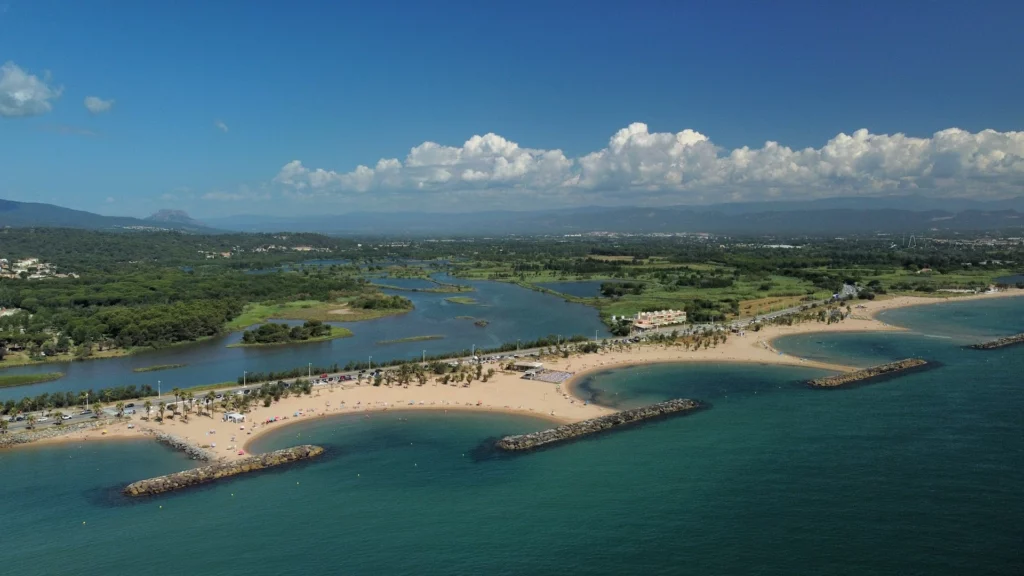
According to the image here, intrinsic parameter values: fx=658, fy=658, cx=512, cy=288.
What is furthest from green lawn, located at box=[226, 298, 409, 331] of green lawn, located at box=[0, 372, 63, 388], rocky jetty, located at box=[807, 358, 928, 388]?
rocky jetty, located at box=[807, 358, 928, 388]

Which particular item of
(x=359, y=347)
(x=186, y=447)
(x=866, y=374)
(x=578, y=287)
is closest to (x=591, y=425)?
(x=186, y=447)

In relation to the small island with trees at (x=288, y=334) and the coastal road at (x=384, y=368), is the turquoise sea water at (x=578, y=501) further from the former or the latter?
the small island with trees at (x=288, y=334)

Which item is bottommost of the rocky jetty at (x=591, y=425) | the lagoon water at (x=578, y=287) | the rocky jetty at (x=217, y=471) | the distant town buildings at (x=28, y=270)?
the rocky jetty at (x=217, y=471)

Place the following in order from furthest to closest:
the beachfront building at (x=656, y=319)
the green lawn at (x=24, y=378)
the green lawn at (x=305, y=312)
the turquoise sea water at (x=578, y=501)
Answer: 1. the green lawn at (x=305, y=312)
2. the beachfront building at (x=656, y=319)
3. the green lawn at (x=24, y=378)
4. the turquoise sea water at (x=578, y=501)

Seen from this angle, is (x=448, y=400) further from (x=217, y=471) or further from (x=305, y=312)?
(x=305, y=312)

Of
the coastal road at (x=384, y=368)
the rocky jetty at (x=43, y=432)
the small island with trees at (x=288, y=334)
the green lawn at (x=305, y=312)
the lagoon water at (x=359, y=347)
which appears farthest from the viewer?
the green lawn at (x=305, y=312)

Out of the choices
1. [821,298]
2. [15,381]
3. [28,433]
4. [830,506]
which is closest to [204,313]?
[15,381]

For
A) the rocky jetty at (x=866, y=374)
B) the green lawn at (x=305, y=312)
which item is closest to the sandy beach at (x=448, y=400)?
the rocky jetty at (x=866, y=374)
